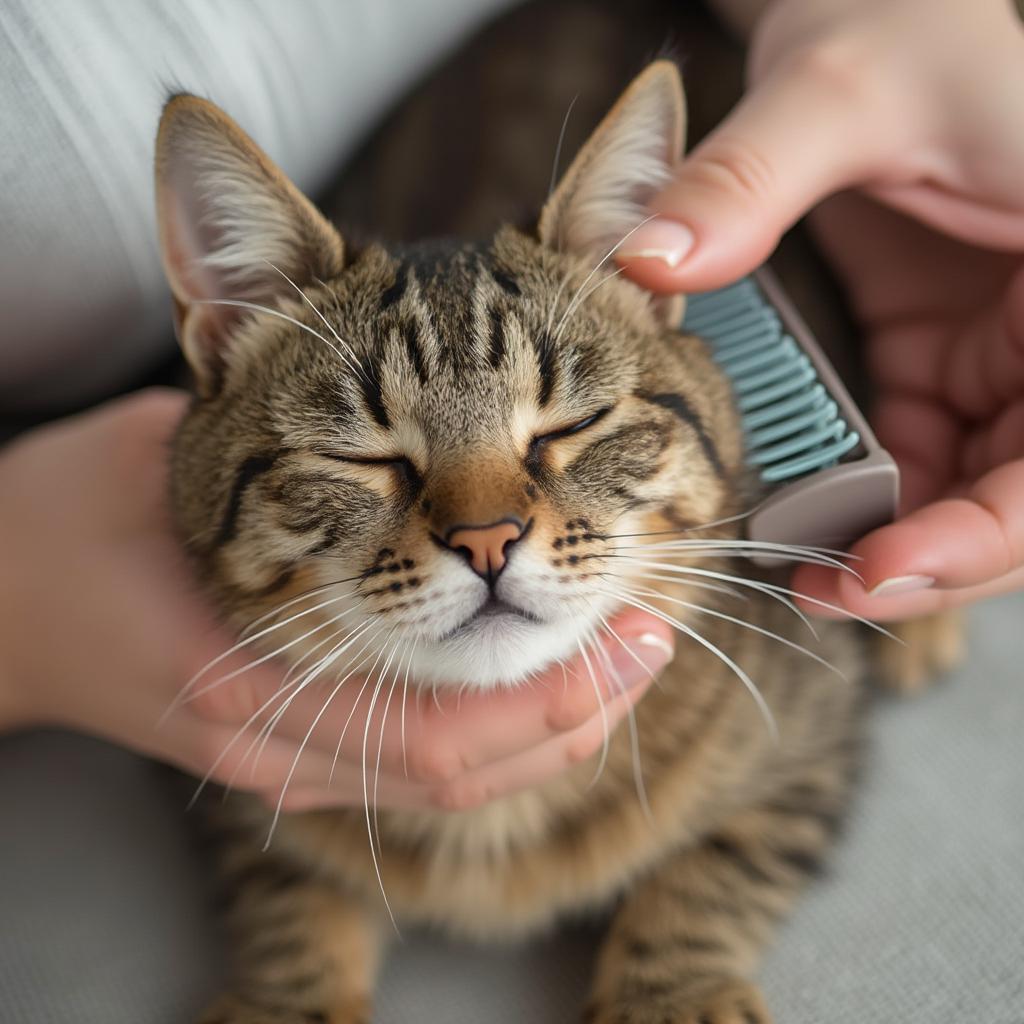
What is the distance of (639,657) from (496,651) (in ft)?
0.47

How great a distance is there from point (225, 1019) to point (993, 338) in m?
1.04

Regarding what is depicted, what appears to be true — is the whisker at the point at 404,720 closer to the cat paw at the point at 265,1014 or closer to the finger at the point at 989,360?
the cat paw at the point at 265,1014

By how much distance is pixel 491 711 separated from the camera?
2.59 ft

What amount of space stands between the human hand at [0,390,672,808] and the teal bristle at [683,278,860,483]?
20 centimetres

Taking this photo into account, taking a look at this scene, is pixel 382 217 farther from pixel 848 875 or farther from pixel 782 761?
pixel 848 875

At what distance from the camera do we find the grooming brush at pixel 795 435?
784mm

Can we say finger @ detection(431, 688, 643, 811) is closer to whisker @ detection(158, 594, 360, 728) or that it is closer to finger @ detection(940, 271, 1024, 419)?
whisker @ detection(158, 594, 360, 728)

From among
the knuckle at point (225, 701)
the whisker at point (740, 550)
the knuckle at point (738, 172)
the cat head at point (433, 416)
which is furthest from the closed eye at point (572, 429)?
the knuckle at point (225, 701)

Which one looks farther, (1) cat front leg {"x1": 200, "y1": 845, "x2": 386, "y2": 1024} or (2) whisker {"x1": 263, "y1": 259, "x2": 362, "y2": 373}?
(1) cat front leg {"x1": 200, "y1": 845, "x2": 386, "y2": 1024}

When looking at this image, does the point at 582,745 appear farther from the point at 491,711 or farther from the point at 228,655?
the point at 228,655

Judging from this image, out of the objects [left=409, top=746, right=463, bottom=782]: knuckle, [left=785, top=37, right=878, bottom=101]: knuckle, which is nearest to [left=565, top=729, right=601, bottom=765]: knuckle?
[left=409, top=746, right=463, bottom=782]: knuckle

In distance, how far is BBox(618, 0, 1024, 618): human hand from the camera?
0.80 m

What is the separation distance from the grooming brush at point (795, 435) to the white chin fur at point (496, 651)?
205mm

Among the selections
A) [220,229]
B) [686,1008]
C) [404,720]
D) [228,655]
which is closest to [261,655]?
[228,655]
